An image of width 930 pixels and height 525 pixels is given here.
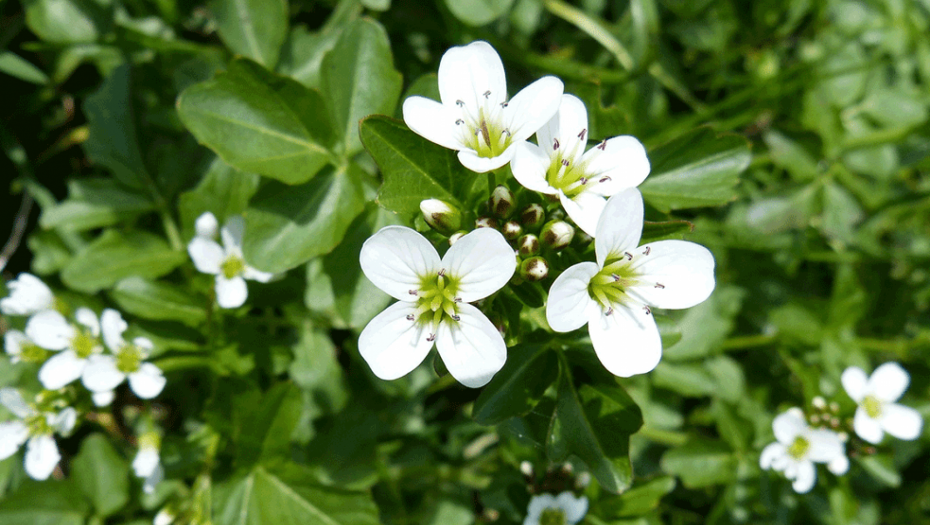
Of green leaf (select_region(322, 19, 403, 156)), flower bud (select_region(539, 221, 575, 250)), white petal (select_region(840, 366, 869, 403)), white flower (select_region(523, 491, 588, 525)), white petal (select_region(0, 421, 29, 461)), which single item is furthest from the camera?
white petal (select_region(840, 366, 869, 403))

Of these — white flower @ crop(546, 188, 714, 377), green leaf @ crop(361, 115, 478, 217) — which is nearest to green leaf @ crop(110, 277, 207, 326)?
green leaf @ crop(361, 115, 478, 217)

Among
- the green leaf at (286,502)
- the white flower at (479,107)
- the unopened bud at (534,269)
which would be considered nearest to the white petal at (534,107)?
the white flower at (479,107)

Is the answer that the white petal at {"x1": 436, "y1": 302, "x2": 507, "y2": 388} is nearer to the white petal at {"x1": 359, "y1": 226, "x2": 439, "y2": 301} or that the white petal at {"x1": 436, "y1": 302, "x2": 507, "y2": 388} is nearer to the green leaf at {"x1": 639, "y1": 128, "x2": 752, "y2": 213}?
the white petal at {"x1": 359, "y1": 226, "x2": 439, "y2": 301}

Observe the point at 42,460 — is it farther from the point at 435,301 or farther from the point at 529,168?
the point at 529,168

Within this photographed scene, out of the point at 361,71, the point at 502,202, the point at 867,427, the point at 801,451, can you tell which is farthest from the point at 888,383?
the point at 361,71

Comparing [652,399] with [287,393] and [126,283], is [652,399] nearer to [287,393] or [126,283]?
[287,393]

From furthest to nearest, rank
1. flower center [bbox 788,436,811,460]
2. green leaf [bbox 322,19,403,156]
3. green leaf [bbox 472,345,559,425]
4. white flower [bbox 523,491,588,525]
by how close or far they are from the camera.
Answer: flower center [bbox 788,436,811,460] → white flower [bbox 523,491,588,525] → green leaf [bbox 322,19,403,156] → green leaf [bbox 472,345,559,425]

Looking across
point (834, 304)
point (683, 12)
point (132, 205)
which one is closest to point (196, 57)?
point (132, 205)
